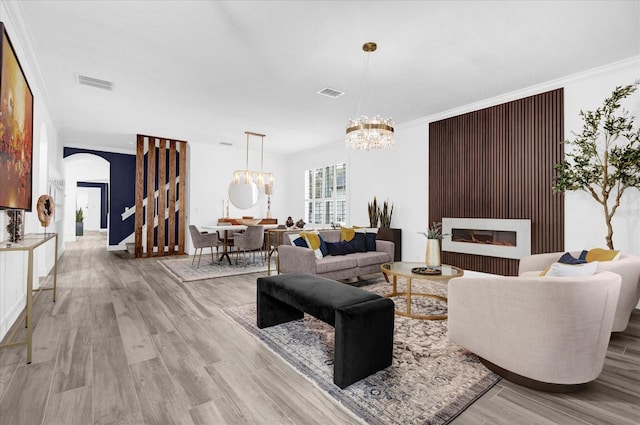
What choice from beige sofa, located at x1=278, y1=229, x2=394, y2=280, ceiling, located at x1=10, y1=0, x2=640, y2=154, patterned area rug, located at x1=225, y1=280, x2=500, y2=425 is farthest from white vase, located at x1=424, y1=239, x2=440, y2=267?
ceiling, located at x1=10, y1=0, x2=640, y2=154

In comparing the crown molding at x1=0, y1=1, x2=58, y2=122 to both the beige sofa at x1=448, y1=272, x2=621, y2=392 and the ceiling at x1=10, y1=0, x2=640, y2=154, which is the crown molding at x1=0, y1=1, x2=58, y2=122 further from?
the beige sofa at x1=448, y1=272, x2=621, y2=392

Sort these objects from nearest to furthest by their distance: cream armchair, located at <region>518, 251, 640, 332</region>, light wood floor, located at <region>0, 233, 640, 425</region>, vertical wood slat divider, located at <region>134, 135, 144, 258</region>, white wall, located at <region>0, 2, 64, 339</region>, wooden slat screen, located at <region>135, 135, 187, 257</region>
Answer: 1. light wood floor, located at <region>0, 233, 640, 425</region>
2. cream armchair, located at <region>518, 251, 640, 332</region>
3. white wall, located at <region>0, 2, 64, 339</region>
4. vertical wood slat divider, located at <region>134, 135, 144, 258</region>
5. wooden slat screen, located at <region>135, 135, 187, 257</region>

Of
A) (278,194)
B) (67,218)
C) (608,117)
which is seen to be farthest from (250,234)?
(67,218)

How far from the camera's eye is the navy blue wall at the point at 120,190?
8.59 meters

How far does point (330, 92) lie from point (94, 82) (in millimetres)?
3303

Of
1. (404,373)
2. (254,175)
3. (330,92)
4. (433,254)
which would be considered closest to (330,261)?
(433,254)

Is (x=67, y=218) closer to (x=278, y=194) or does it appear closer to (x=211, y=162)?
(x=211, y=162)

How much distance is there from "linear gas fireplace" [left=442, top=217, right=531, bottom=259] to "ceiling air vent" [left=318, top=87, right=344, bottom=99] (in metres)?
2.76

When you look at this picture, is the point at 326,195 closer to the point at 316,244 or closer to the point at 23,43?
the point at 316,244

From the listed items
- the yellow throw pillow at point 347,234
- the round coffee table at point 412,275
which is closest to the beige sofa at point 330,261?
the yellow throw pillow at point 347,234

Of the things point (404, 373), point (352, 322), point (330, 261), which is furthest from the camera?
point (330, 261)

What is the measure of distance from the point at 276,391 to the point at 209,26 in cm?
319

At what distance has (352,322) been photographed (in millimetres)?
1998

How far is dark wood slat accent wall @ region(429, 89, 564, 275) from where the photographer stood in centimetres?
435
